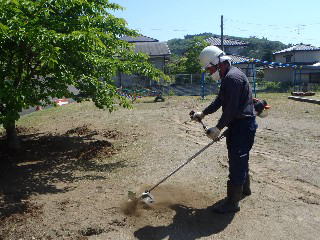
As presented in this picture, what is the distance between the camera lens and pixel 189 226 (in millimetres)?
3893

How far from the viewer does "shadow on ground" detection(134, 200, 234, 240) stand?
3.70m

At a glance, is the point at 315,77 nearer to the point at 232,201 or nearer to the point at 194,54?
the point at 194,54

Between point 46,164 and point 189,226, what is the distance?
135 inches

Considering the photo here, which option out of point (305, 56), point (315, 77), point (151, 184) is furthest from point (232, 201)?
point (305, 56)

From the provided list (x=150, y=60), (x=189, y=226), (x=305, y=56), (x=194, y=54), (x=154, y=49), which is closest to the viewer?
(x=189, y=226)

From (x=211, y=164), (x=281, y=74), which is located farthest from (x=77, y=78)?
(x=281, y=74)

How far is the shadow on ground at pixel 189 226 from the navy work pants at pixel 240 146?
19.1 inches

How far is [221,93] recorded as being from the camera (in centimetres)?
403

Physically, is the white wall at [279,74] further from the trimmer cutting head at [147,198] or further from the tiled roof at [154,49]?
the trimmer cutting head at [147,198]

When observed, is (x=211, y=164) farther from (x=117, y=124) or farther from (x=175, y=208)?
(x=117, y=124)

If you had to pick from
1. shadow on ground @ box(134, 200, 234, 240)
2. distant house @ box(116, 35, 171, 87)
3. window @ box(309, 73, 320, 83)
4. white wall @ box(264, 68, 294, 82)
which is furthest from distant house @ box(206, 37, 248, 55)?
shadow on ground @ box(134, 200, 234, 240)

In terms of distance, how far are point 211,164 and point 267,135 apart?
2965mm

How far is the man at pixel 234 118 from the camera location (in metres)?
3.87

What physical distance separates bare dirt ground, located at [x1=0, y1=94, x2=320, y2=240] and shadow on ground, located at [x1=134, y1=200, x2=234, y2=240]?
0.04 ft
